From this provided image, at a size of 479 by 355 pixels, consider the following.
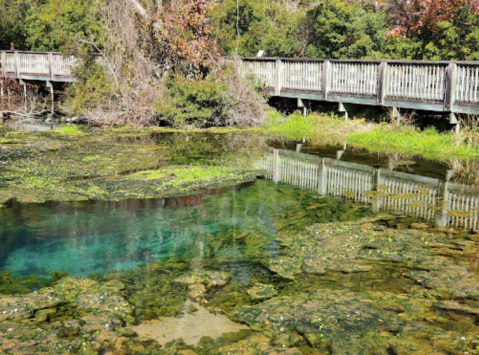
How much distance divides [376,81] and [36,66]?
16.5 metres

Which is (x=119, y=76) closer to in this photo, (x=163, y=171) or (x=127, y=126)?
(x=127, y=126)

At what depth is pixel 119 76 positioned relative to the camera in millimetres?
20953

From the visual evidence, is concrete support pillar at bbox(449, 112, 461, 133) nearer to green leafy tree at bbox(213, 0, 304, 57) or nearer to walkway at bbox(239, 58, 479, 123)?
walkway at bbox(239, 58, 479, 123)

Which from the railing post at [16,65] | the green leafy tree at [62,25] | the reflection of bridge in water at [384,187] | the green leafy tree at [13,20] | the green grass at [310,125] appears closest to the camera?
the reflection of bridge in water at [384,187]

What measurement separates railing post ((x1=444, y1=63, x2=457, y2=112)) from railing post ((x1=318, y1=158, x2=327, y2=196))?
4084 mm

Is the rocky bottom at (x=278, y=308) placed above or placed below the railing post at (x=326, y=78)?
below

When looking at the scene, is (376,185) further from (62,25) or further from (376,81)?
(62,25)

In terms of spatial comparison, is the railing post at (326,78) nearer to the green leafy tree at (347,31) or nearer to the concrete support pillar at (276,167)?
the green leafy tree at (347,31)

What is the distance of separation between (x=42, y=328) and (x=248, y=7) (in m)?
24.0

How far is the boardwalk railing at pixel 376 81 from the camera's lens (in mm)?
15406

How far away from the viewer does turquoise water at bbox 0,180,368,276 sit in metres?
7.54

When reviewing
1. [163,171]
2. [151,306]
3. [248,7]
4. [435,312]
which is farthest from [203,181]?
[248,7]

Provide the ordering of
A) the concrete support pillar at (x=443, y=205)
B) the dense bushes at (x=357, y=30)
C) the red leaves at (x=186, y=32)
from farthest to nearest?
1. the red leaves at (x=186, y=32)
2. the dense bushes at (x=357, y=30)
3. the concrete support pillar at (x=443, y=205)

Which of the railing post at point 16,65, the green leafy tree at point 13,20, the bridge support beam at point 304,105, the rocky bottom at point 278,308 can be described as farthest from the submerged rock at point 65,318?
the green leafy tree at point 13,20
